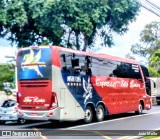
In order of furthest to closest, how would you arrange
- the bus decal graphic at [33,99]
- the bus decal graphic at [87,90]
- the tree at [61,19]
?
the tree at [61,19], the bus decal graphic at [87,90], the bus decal graphic at [33,99]

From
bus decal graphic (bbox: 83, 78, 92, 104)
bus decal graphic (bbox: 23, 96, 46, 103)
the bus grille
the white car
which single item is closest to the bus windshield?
the bus grille

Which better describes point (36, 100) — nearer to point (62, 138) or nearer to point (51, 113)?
point (51, 113)

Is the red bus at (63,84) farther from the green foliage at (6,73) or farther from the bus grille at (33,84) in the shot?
the green foliage at (6,73)

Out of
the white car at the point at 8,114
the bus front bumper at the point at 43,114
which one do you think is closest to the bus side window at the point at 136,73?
the white car at the point at 8,114

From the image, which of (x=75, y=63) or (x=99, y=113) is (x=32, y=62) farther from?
(x=99, y=113)

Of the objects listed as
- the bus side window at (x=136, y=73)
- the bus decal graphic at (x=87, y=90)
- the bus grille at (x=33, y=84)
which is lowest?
the bus decal graphic at (x=87, y=90)

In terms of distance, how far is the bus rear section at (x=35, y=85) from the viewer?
14.7 meters

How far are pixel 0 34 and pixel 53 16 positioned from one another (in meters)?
4.34

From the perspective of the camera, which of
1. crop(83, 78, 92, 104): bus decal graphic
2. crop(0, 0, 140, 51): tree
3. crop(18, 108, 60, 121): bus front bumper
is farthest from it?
crop(0, 0, 140, 51): tree

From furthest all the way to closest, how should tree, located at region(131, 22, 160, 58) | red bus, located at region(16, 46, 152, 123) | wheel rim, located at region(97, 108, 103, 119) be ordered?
1. tree, located at region(131, 22, 160, 58)
2. wheel rim, located at region(97, 108, 103, 119)
3. red bus, located at region(16, 46, 152, 123)

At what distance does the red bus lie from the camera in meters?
14.7

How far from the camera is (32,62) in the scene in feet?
49.3

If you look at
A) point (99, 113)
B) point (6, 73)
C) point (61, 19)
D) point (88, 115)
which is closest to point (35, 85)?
point (88, 115)

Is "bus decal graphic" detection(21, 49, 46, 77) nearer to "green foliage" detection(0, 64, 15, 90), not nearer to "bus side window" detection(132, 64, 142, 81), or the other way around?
"bus side window" detection(132, 64, 142, 81)
